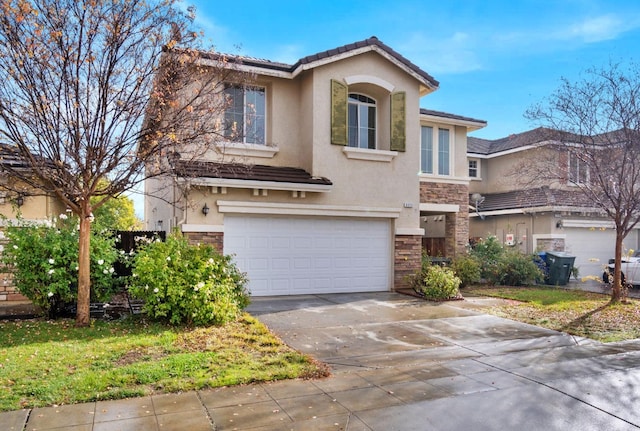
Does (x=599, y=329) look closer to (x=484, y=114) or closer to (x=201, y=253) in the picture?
(x=201, y=253)

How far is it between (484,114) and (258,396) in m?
16.4

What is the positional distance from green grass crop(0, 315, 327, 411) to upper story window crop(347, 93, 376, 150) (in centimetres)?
772

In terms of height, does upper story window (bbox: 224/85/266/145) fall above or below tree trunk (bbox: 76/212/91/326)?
above

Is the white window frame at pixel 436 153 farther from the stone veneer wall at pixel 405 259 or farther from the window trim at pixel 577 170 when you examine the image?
the window trim at pixel 577 170

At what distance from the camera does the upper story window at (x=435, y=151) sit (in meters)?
18.1

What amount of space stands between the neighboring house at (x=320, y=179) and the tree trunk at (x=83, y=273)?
3.49 meters

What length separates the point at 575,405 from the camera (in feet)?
17.4

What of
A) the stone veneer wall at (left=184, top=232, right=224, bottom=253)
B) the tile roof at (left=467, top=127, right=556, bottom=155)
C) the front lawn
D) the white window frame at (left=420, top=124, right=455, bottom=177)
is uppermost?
the tile roof at (left=467, top=127, right=556, bottom=155)

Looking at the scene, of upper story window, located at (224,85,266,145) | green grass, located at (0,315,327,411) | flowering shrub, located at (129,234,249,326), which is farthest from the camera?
upper story window, located at (224,85,266,145)

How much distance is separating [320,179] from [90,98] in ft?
21.8

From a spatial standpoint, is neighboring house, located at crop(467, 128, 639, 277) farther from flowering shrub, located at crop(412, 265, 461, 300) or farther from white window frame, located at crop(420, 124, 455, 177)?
flowering shrub, located at crop(412, 265, 461, 300)

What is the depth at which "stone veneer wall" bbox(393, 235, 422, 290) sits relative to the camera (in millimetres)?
14586

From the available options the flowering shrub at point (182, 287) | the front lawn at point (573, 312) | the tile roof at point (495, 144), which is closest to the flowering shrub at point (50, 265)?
the flowering shrub at point (182, 287)

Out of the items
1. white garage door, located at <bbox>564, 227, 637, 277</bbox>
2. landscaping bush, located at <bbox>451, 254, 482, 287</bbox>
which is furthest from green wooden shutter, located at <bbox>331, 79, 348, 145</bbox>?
white garage door, located at <bbox>564, 227, 637, 277</bbox>
